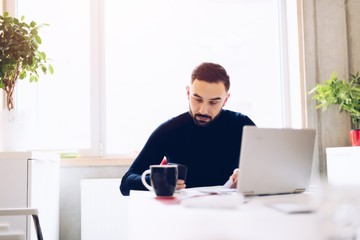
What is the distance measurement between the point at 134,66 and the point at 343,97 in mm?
1580

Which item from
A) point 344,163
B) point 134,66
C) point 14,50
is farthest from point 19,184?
point 344,163

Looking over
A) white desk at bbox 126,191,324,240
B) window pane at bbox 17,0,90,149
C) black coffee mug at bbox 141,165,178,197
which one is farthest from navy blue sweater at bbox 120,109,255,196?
window pane at bbox 17,0,90,149

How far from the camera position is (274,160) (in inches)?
47.2

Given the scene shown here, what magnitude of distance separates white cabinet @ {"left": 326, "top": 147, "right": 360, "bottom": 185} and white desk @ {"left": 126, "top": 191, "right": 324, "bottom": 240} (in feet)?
6.65

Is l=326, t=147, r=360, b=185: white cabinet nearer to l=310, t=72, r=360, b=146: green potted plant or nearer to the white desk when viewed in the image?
l=310, t=72, r=360, b=146: green potted plant

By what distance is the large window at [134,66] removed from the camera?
327 centimetres

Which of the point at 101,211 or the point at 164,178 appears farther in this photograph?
the point at 101,211

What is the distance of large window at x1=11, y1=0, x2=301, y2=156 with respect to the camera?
3.27 meters

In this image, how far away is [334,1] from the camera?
11.3ft

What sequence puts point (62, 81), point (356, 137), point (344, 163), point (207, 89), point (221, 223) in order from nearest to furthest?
1. point (221, 223)
2. point (207, 89)
3. point (344, 163)
4. point (356, 137)
5. point (62, 81)

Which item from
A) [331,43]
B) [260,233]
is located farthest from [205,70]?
[331,43]

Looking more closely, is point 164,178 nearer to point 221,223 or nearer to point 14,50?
point 221,223

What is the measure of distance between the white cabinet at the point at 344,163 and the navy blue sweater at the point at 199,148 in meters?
1.07

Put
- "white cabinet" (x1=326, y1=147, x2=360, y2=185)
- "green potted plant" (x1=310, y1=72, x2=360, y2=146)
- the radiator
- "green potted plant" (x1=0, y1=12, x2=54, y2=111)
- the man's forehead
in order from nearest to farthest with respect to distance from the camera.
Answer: the man's forehead, "green potted plant" (x1=0, y1=12, x2=54, y2=111), "white cabinet" (x1=326, y1=147, x2=360, y2=185), the radiator, "green potted plant" (x1=310, y1=72, x2=360, y2=146)
